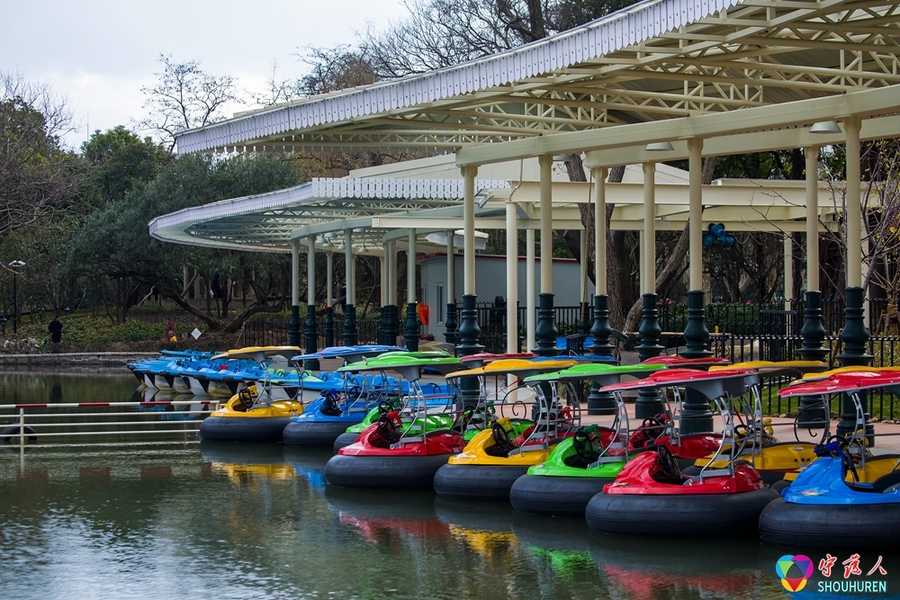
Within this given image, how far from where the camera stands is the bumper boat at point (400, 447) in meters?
17.9

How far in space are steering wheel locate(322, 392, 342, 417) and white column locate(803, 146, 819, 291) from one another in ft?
30.7

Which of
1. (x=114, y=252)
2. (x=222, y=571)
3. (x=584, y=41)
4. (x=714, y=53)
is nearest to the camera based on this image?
(x=222, y=571)

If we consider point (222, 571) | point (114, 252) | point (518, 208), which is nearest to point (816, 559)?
point (222, 571)

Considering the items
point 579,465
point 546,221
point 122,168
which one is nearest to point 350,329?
point 546,221

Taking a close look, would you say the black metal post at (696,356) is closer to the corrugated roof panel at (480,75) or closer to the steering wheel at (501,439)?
the steering wheel at (501,439)

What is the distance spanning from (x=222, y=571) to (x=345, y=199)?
18.2 meters

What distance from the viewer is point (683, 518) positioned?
44.2 feet

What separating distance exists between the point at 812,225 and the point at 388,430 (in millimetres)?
7564

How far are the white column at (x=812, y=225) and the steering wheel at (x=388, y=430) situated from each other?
6.92 meters

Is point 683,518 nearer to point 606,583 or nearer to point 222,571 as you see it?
point 606,583

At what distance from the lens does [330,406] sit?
76.6 ft

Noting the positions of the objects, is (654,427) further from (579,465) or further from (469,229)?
(469,229)

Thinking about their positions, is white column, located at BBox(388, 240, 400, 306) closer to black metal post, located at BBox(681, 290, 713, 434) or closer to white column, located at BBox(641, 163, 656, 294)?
white column, located at BBox(641, 163, 656, 294)

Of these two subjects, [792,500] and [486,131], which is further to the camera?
[486,131]
